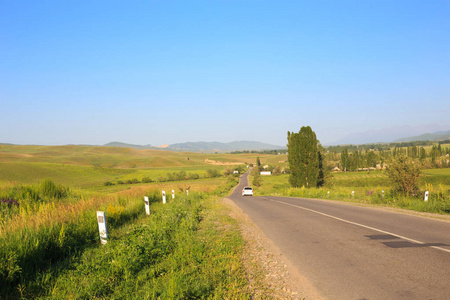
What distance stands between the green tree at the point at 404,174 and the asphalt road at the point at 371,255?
9.14m

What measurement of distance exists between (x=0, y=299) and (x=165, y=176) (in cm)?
9654

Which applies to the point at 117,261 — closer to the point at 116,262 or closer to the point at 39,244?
the point at 116,262

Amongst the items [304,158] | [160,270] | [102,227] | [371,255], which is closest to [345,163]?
[304,158]

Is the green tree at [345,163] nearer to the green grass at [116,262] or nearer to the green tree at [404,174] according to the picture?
the green tree at [404,174]

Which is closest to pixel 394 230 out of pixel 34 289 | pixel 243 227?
pixel 243 227

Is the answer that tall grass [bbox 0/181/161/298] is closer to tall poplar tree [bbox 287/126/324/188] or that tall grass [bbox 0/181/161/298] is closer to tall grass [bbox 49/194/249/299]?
tall grass [bbox 49/194/249/299]

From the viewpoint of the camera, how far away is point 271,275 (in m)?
5.36

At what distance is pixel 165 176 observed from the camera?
99125 millimetres

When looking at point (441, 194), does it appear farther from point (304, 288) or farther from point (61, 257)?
point (61, 257)

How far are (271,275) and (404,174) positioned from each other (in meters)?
17.1

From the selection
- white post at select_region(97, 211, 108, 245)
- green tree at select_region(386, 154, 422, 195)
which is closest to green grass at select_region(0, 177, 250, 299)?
white post at select_region(97, 211, 108, 245)

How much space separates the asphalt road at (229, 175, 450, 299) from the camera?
4.47m

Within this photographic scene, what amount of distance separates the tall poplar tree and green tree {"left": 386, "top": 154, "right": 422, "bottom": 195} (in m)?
22.2

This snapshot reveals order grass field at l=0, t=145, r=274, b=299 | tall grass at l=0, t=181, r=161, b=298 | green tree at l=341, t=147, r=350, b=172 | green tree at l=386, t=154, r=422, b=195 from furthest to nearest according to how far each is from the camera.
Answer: green tree at l=341, t=147, r=350, b=172 → green tree at l=386, t=154, r=422, b=195 → tall grass at l=0, t=181, r=161, b=298 → grass field at l=0, t=145, r=274, b=299
